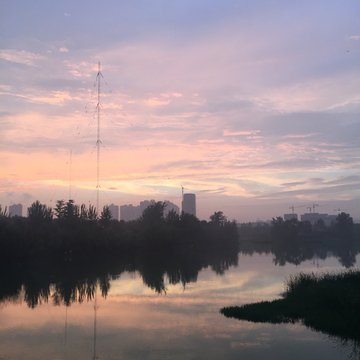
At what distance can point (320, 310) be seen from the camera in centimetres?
1792

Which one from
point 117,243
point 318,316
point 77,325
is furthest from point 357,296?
point 117,243

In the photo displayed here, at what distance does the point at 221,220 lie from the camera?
112m

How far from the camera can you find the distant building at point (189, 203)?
180238 mm

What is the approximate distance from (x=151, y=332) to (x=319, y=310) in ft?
28.1

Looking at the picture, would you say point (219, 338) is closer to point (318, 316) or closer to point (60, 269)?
point (318, 316)

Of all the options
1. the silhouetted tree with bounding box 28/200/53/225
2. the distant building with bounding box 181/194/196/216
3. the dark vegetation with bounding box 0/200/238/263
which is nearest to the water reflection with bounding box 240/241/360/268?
the dark vegetation with bounding box 0/200/238/263

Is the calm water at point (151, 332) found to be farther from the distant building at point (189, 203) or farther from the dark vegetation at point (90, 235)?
the distant building at point (189, 203)

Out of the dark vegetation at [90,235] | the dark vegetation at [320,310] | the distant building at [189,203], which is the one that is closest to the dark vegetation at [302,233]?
the dark vegetation at [90,235]

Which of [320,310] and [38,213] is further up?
[38,213]

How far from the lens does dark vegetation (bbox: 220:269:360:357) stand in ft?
50.6

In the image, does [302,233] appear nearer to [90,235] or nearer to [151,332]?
[90,235]

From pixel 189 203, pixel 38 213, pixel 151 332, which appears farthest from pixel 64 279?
pixel 189 203

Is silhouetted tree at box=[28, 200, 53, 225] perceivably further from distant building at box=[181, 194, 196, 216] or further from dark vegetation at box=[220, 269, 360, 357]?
distant building at box=[181, 194, 196, 216]

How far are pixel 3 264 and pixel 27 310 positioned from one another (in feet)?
86.9
